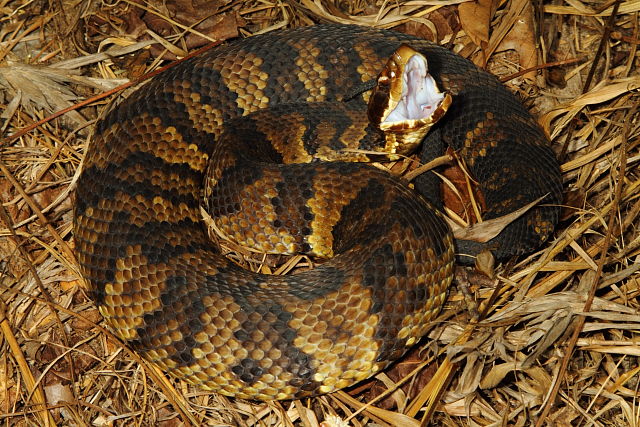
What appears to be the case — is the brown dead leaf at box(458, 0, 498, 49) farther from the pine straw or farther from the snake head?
the snake head

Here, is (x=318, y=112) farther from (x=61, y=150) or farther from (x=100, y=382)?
(x=100, y=382)


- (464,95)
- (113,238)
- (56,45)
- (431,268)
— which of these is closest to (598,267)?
(431,268)

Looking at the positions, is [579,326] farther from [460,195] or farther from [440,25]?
[440,25]

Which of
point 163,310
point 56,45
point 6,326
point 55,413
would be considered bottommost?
point 55,413

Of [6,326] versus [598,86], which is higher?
[598,86]

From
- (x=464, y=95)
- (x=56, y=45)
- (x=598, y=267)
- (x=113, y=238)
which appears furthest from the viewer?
(x=56, y=45)

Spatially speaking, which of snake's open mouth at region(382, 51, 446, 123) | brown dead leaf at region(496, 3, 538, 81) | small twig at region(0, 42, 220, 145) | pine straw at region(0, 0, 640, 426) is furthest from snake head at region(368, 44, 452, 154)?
small twig at region(0, 42, 220, 145)

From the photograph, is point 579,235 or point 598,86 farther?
point 598,86
